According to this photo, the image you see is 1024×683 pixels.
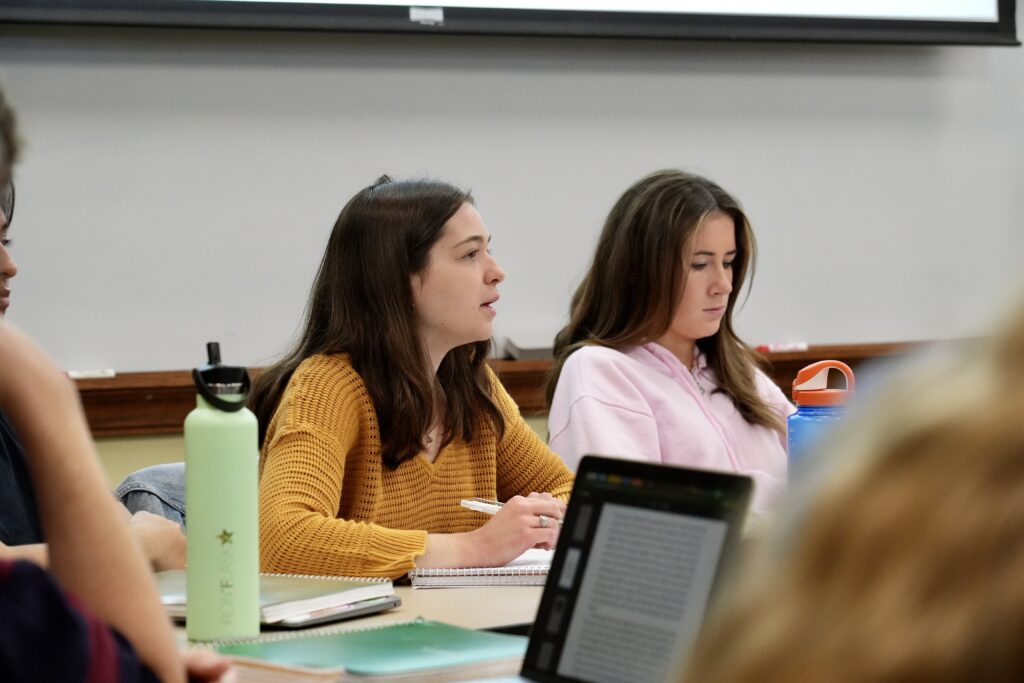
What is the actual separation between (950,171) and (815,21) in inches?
24.8

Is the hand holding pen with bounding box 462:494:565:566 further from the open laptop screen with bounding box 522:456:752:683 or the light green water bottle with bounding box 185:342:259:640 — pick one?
the open laptop screen with bounding box 522:456:752:683

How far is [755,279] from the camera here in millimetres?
3312

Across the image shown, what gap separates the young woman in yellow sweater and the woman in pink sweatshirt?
10.9 inches

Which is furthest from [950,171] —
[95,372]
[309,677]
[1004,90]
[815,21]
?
[309,677]

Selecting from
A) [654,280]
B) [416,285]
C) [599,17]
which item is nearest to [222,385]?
[416,285]

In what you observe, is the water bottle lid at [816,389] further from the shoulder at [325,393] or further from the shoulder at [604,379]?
the shoulder at [325,393]

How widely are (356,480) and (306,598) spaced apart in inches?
24.4

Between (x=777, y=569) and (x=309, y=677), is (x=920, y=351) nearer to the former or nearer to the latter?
(x=777, y=569)

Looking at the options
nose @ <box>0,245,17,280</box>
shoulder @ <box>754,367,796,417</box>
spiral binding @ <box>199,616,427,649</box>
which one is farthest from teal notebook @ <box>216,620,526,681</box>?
shoulder @ <box>754,367,796,417</box>

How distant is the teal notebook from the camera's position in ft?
3.52

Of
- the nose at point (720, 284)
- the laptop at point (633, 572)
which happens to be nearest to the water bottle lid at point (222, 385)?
the laptop at point (633, 572)

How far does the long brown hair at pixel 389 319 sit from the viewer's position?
200 centimetres

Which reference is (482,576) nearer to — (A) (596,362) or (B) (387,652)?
(B) (387,652)

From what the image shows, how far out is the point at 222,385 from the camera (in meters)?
1.20
